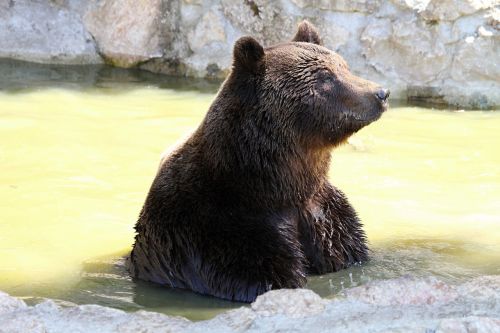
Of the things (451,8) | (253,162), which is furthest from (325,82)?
(451,8)

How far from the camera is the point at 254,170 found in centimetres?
579

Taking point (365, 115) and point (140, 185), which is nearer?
point (365, 115)

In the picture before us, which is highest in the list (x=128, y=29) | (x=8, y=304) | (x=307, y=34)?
(x=307, y=34)

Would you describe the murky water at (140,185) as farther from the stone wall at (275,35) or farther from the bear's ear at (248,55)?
the bear's ear at (248,55)

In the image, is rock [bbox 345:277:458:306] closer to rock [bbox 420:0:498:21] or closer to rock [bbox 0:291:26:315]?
rock [bbox 0:291:26:315]

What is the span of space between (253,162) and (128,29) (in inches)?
317

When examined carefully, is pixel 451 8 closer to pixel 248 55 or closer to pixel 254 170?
pixel 248 55

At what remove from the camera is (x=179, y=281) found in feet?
19.3

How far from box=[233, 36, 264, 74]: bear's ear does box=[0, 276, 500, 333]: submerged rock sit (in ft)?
5.74

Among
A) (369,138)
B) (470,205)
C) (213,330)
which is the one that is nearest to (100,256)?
(213,330)

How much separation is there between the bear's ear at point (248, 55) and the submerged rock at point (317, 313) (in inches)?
68.9

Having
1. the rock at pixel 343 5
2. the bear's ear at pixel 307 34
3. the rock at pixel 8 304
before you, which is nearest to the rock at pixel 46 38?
the rock at pixel 343 5

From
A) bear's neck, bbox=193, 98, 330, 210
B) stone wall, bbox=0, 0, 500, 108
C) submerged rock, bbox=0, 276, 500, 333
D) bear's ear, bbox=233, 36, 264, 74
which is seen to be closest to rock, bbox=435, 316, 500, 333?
submerged rock, bbox=0, 276, 500, 333

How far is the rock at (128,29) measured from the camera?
43.9 ft
